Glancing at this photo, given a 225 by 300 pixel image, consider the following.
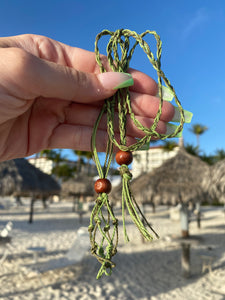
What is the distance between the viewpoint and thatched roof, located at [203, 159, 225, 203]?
277 inches

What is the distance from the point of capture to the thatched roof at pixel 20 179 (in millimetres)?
10406

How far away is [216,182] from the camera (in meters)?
7.18

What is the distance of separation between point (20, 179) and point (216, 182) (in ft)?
26.3

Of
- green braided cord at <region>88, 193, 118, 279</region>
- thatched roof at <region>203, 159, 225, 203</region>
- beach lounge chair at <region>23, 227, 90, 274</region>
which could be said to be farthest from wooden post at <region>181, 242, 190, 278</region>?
green braided cord at <region>88, 193, 118, 279</region>

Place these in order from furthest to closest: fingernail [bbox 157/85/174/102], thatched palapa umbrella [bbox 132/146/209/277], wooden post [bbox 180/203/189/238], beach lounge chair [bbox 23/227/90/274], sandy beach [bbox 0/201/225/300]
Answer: thatched palapa umbrella [bbox 132/146/209/277]
wooden post [bbox 180/203/189/238]
beach lounge chair [bbox 23/227/90/274]
sandy beach [bbox 0/201/225/300]
fingernail [bbox 157/85/174/102]

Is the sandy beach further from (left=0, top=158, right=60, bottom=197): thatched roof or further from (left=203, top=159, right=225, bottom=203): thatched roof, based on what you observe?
(left=0, top=158, right=60, bottom=197): thatched roof

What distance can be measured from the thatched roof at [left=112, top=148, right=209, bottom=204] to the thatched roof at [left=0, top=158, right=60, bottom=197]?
202 inches

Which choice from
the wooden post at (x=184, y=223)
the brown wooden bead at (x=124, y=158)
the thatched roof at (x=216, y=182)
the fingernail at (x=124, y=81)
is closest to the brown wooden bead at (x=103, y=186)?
the brown wooden bead at (x=124, y=158)

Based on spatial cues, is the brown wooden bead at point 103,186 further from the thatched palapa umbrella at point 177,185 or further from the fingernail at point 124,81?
the thatched palapa umbrella at point 177,185

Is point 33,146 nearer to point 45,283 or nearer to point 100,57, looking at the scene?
point 100,57

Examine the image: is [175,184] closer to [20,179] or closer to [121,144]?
[20,179]

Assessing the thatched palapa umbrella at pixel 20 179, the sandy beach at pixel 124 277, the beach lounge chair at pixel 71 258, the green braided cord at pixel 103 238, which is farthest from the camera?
the thatched palapa umbrella at pixel 20 179

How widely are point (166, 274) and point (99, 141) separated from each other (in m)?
6.20

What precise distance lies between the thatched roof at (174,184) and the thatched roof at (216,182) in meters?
0.31
